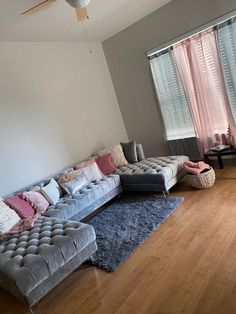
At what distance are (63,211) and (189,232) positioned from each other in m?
1.50

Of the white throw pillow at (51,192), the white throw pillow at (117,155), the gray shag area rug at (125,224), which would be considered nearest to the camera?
the gray shag area rug at (125,224)

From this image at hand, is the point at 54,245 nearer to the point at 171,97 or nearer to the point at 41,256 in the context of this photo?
the point at 41,256

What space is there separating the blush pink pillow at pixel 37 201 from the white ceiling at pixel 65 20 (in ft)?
7.03

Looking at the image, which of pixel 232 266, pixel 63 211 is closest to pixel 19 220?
pixel 63 211

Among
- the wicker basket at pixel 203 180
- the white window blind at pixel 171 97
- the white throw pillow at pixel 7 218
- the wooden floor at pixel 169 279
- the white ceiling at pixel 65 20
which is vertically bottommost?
the wooden floor at pixel 169 279

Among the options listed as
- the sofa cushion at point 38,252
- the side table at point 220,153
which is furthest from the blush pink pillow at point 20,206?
the side table at point 220,153

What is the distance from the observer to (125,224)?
322 centimetres

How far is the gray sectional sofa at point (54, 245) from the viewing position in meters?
2.08

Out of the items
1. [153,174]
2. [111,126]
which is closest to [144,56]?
[111,126]

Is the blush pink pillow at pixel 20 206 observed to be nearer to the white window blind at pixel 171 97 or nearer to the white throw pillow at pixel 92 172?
the white throw pillow at pixel 92 172

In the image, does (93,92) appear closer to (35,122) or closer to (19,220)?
(35,122)

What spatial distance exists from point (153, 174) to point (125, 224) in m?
→ 0.83

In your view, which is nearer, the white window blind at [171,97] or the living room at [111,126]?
the living room at [111,126]

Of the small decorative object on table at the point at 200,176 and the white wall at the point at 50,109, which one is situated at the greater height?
the white wall at the point at 50,109
